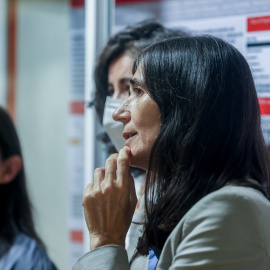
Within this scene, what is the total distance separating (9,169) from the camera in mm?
1997

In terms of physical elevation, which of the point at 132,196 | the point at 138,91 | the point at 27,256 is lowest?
the point at 27,256

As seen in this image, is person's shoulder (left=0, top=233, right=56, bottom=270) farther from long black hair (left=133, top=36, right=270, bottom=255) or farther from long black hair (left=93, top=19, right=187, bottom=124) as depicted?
long black hair (left=133, top=36, right=270, bottom=255)

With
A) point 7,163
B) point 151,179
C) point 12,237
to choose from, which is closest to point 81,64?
point 7,163

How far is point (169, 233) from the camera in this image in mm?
1172

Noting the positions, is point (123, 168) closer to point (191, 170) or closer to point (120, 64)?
point (191, 170)

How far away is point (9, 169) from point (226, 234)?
3.92 feet

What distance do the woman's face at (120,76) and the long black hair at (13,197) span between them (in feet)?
1.44

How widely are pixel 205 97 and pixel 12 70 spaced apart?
2.28 metres

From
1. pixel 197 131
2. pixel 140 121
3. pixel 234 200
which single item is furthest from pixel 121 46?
pixel 234 200

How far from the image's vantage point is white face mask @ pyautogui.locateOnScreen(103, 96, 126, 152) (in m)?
1.70

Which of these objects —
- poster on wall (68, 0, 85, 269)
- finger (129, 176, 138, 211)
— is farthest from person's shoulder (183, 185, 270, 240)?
poster on wall (68, 0, 85, 269)

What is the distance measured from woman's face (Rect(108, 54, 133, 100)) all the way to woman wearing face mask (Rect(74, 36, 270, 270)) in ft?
2.01

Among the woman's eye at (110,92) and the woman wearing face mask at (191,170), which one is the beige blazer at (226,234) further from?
the woman's eye at (110,92)

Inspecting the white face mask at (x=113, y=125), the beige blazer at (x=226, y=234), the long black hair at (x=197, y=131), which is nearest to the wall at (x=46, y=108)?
the white face mask at (x=113, y=125)
